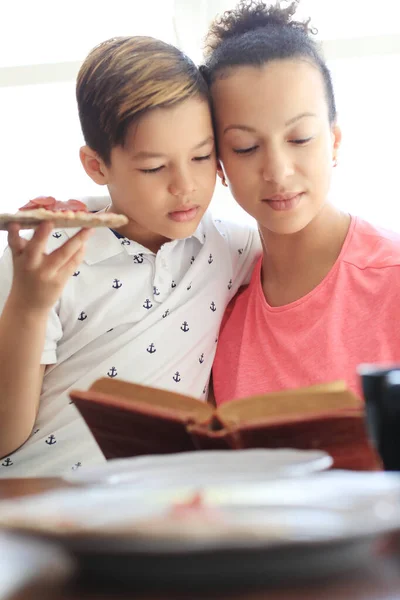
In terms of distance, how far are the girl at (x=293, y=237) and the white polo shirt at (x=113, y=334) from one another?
88 millimetres

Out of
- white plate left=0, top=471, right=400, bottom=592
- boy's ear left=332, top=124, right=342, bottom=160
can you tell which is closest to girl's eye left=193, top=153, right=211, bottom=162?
boy's ear left=332, top=124, right=342, bottom=160

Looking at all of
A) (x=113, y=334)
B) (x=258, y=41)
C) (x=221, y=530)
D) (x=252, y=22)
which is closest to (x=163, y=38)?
(x=252, y=22)

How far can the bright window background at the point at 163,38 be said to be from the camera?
2018 millimetres

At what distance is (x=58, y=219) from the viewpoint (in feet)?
3.46

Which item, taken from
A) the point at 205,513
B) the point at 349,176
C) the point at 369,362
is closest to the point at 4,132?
the point at 349,176

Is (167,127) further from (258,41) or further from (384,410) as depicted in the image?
(384,410)

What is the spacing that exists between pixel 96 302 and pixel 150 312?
4.1 inches

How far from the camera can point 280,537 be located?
452mm

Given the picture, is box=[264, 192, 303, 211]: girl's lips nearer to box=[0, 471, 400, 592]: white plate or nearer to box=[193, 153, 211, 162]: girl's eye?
box=[193, 153, 211, 162]: girl's eye

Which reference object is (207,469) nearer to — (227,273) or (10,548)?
(10,548)

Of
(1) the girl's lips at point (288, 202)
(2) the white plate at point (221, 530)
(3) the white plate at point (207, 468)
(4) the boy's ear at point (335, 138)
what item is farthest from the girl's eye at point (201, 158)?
(2) the white plate at point (221, 530)

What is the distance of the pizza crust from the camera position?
1044 millimetres

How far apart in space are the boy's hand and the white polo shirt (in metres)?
0.28

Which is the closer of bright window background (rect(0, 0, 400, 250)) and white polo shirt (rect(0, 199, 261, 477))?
white polo shirt (rect(0, 199, 261, 477))
